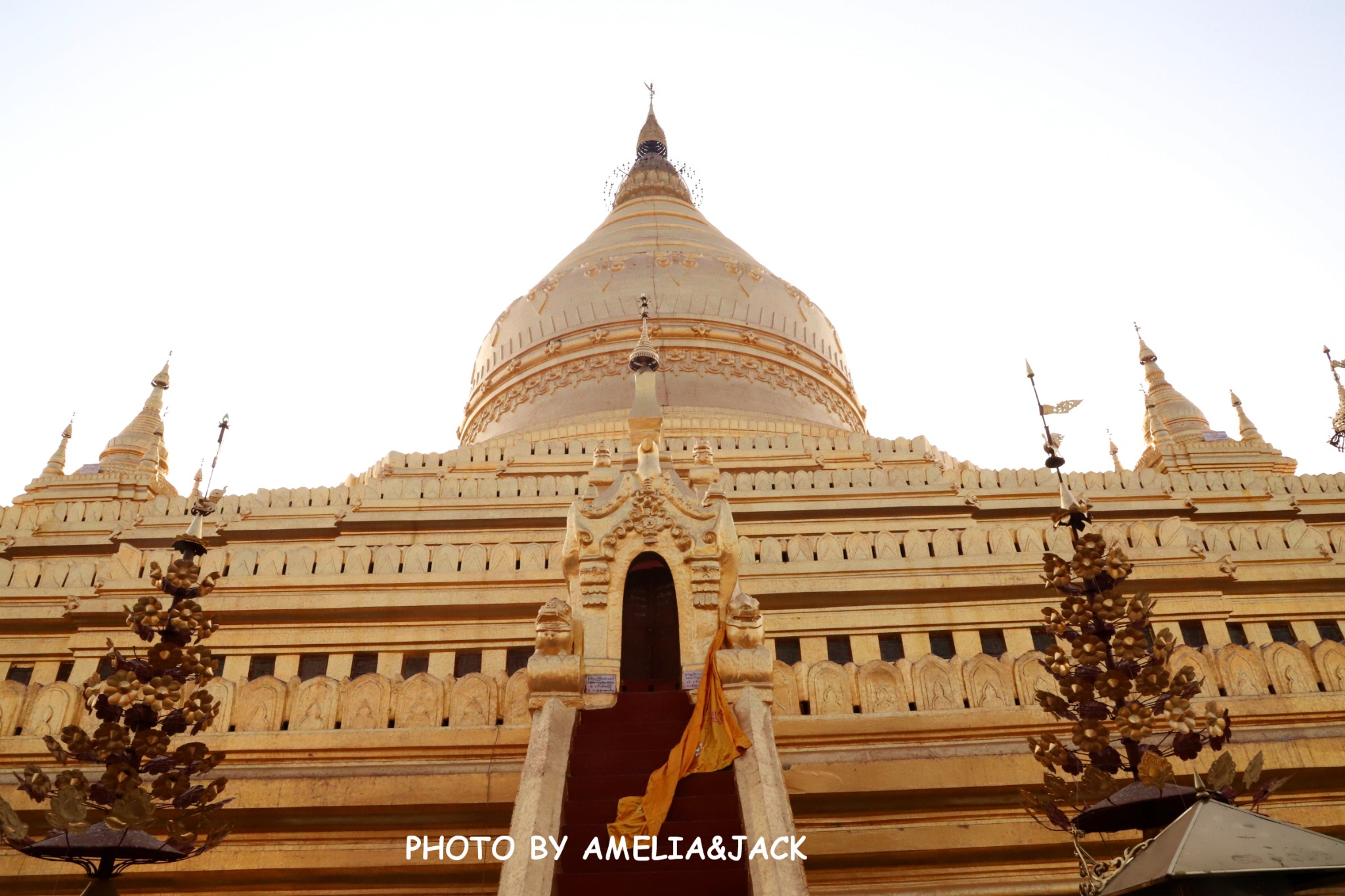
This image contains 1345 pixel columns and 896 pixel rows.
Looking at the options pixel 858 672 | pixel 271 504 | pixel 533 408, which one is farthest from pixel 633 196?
pixel 858 672

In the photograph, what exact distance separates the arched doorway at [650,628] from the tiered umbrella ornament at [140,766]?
4261mm

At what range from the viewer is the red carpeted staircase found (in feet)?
23.0

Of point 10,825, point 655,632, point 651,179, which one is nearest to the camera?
point 10,825

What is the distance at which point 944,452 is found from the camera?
22297mm

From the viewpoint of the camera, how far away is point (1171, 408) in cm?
2727

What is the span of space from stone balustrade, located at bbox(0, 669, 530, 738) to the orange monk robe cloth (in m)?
2.58

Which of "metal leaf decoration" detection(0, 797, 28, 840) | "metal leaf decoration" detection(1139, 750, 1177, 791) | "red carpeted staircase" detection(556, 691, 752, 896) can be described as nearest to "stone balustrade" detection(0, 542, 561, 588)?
"red carpeted staircase" detection(556, 691, 752, 896)

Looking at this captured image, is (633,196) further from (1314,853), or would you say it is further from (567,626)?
(1314,853)

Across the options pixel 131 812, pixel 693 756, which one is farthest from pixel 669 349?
pixel 131 812

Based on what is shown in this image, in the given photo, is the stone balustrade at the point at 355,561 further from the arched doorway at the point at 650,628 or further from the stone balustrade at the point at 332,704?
the stone balustrade at the point at 332,704

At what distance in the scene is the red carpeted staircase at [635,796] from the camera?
6996 millimetres

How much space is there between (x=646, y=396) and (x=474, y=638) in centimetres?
421

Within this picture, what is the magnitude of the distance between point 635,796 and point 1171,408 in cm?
2412

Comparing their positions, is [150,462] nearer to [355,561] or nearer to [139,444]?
[139,444]
